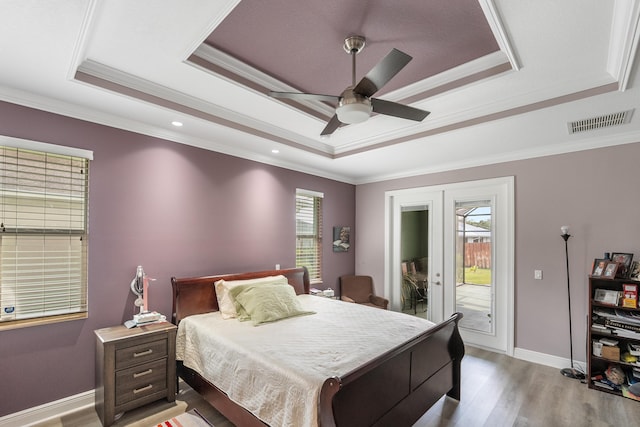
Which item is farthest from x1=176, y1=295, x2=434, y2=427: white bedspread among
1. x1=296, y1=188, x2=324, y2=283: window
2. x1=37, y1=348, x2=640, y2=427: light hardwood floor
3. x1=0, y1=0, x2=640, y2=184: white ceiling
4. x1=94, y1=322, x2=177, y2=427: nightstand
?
x1=0, y1=0, x2=640, y2=184: white ceiling

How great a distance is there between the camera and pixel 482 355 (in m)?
4.00

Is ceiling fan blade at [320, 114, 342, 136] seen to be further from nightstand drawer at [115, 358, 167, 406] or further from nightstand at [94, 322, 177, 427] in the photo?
nightstand drawer at [115, 358, 167, 406]

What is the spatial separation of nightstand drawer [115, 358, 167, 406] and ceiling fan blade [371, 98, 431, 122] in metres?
2.79

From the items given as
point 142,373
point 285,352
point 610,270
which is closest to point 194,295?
point 142,373

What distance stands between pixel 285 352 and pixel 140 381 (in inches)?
55.3

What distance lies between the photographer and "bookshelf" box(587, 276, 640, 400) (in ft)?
9.77

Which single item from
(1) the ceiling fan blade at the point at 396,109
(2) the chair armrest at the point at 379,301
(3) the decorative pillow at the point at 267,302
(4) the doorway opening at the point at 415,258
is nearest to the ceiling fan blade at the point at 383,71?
(1) the ceiling fan blade at the point at 396,109

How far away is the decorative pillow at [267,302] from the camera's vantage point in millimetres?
2996

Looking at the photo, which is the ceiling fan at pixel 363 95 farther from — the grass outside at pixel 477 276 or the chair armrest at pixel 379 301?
the chair armrest at pixel 379 301

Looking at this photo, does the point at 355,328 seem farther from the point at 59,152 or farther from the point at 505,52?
the point at 59,152

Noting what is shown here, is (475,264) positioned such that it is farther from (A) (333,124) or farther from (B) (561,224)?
(A) (333,124)

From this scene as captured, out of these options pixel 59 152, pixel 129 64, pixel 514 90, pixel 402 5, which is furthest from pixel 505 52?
pixel 59 152

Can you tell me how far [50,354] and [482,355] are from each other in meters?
4.61

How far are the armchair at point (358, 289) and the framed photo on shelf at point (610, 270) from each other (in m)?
2.82
